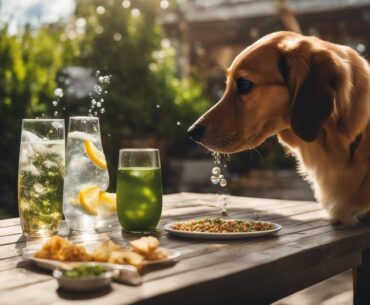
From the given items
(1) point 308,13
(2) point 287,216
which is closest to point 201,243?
(2) point 287,216

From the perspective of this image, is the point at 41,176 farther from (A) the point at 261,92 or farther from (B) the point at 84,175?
(A) the point at 261,92

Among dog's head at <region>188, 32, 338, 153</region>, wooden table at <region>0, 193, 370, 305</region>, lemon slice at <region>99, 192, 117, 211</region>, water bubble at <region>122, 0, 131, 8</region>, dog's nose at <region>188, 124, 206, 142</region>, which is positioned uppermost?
water bubble at <region>122, 0, 131, 8</region>

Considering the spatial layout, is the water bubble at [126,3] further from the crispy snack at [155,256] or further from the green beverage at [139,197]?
the crispy snack at [155,256]

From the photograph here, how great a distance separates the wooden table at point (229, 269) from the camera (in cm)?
111

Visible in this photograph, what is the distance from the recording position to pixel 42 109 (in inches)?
208

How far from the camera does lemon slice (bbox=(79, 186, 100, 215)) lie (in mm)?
1758

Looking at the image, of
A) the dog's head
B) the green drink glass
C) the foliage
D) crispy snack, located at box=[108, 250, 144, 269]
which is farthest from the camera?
the foliage

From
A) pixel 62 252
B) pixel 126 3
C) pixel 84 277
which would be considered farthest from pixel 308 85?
pixel 126 3

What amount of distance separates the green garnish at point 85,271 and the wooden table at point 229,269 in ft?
0.13

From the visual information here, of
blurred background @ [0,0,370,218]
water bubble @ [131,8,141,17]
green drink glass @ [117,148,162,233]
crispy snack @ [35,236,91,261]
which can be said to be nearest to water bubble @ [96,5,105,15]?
blurred background @ [0,0,370,218]

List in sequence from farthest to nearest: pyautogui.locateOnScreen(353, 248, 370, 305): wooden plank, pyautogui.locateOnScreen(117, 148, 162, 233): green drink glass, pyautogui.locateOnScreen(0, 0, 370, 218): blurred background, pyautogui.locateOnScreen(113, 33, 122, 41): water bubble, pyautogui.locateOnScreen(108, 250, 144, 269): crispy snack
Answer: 1. pyautogui.locateOnScreen(113, 33, 122, 41): water bubble
2. pyautogui.locateOnScreen(0, 0, 370, 218): blurred background
3. pyautogui.locateOnScreen(353, 248, 370, 305): wooden plank
4. pyautogui.locateOnScreen(117, 148, 162, 233): green drink glass
5. pyautogui.locateOnScreen(108, 250, 144, 269): crispy snack

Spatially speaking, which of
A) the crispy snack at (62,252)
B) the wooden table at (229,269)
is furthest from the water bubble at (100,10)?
the crispy snack at (62,252)

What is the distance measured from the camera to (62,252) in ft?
4.33

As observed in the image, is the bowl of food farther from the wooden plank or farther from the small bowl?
the wooden plank
